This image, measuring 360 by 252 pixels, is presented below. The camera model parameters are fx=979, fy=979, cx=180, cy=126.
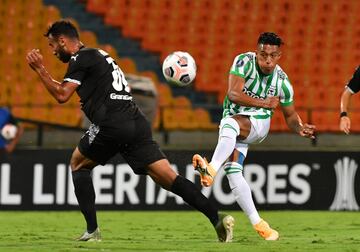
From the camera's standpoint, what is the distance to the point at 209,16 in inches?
774

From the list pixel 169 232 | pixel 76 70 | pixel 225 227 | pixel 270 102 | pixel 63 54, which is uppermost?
pixel 63 54

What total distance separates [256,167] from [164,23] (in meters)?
6.28

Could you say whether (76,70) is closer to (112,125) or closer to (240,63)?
(112,125)

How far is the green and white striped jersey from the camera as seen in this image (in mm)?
9203

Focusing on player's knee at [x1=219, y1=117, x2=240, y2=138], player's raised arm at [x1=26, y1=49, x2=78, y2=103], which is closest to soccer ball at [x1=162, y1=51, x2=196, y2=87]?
player's knee at [x1=219, y1=117, x2=240, y2=138]

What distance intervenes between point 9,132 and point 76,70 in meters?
5.91

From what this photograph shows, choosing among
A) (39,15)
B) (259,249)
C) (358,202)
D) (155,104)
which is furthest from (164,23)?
(259,249)

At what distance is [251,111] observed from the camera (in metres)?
9.27

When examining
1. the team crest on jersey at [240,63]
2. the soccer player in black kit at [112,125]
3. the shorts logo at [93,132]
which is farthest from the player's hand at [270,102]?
the shorts logo at [93,132]

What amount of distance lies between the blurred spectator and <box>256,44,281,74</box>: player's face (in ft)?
18.6

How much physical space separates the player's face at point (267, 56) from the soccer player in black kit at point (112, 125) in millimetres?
1293

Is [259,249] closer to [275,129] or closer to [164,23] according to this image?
[275,129]

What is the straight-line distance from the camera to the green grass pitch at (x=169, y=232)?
8133 millimetres

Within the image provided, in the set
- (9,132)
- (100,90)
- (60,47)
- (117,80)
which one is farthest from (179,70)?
(9,132)
